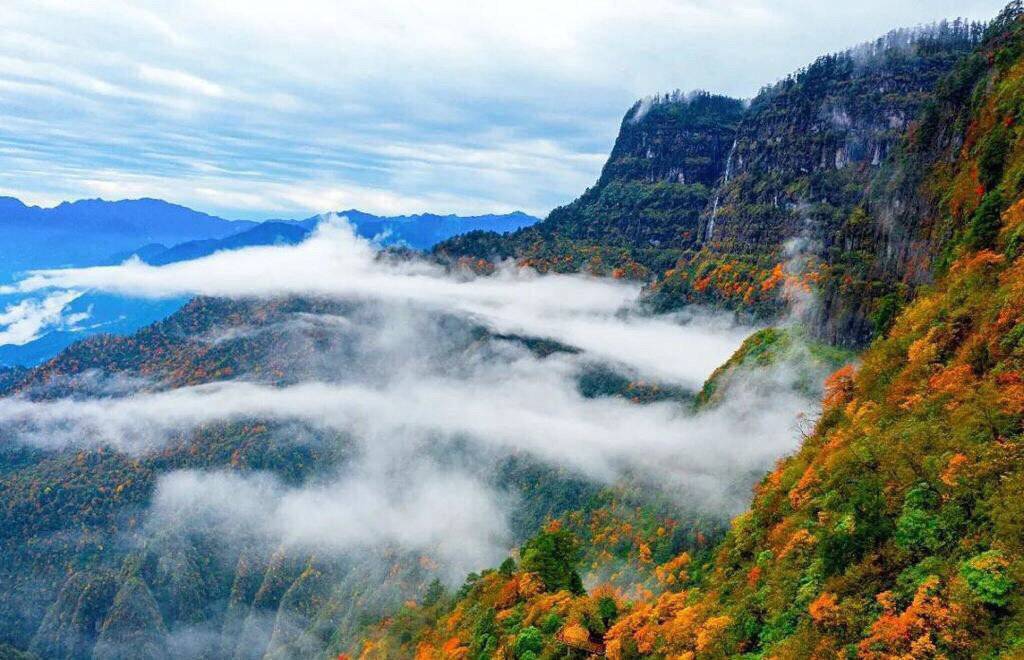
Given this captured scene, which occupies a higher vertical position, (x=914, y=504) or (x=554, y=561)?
(x=914, y=504)

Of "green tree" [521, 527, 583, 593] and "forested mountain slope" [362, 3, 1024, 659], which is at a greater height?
"forested mountain slope" [362, 3, 1024, 659]

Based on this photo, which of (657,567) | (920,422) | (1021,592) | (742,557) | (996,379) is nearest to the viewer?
(1021,592)

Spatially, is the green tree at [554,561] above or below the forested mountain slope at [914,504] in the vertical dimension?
below

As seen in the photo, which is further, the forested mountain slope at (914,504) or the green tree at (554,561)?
the green tree at (554,561)

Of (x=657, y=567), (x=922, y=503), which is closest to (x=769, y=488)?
(x=922, y=503)

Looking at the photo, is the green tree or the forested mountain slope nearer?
the forested mountain slope

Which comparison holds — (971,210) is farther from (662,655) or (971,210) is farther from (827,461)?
(662,655)

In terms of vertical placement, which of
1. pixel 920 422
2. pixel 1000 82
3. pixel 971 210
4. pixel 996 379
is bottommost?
pixel 920 422

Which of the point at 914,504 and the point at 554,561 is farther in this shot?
the point at 554,561
